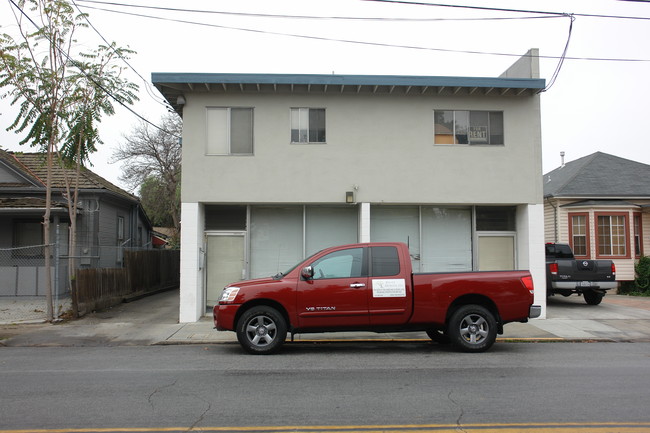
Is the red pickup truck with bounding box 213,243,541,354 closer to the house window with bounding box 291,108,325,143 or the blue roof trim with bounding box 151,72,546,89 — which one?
the house window with bounding box 291,108,325,143

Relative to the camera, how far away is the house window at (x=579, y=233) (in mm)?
21378

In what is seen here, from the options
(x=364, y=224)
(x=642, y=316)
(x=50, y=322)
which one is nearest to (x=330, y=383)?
(x=364, y=224)

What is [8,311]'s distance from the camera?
579 inches

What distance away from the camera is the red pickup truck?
917 cm

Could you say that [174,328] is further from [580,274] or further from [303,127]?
[580,274]

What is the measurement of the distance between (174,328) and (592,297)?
40.4 ft

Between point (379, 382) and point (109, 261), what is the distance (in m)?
14.9

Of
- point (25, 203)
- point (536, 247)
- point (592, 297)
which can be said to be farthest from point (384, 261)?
point (25, 203)

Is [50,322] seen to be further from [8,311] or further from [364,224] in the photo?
[364,224]

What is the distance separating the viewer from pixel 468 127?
1393 centimetres

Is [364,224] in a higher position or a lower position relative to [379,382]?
higher

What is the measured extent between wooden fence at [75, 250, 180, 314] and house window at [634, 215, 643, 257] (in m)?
19.4

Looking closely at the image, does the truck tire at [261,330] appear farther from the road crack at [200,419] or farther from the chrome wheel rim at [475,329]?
the chrome wheel rim at [475,329]

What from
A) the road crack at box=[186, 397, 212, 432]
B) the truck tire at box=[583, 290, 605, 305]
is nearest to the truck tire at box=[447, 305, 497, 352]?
the road crack at box=[186, 397, 212, 432]
